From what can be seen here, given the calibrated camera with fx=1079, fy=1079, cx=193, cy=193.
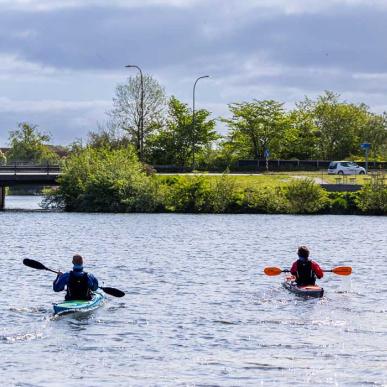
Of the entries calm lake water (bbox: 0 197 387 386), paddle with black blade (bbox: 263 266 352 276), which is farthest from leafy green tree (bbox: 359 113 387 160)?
paddle with black blade (bbox: 263 266 352 276)

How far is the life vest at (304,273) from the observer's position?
3447 centimetres

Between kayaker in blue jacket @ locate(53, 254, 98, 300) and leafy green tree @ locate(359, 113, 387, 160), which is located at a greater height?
leafy green tree @ locate(359, 113, 387, 160)

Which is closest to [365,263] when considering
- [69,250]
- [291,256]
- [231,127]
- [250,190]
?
[291,256]

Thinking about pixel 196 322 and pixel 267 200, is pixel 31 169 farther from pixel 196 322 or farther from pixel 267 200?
pixel 196 322

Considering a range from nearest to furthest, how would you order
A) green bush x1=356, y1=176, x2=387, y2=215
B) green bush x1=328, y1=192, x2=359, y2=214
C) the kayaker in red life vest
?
the kayaker in red life vest → green bush x1=356, y1=176, x2=387, y2=215 → green bush x1=328, y1=192, x2=359, y2=214

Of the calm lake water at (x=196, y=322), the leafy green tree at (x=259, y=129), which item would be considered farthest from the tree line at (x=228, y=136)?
the calm lake water at (x=196, y=322)

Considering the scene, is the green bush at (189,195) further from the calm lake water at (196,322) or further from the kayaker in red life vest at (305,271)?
the kayaker in red life vest at (305,271)

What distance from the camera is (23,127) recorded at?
19438 cm

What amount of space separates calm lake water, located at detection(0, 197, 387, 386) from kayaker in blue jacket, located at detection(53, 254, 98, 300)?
2.69ft

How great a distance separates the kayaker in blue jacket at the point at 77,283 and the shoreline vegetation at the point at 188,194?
192 feet

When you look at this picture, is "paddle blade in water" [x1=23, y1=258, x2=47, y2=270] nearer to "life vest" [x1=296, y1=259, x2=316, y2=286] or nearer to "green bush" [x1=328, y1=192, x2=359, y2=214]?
"life vest" [x1=296, y1=259, x2=316, y2=286]

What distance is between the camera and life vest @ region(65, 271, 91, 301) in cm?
3098

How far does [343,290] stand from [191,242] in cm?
2489

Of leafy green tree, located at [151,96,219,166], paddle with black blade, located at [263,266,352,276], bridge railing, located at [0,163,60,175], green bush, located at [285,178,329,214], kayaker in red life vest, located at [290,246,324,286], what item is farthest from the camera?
leafy green tree, located at [151,96,219,166]
